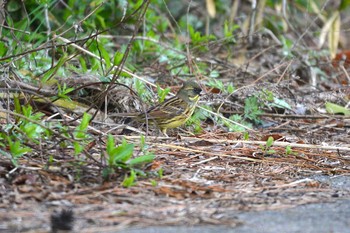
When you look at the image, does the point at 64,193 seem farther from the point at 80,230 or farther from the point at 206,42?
the point at 206,42

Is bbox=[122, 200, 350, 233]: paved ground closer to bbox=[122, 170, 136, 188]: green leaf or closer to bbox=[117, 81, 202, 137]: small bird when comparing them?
bbox=[122, 170, 136, 188]: green leaf

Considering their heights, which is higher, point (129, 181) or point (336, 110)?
point (129, 181)

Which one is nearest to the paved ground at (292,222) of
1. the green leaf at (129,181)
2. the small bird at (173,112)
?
the green leaf at (129,181)

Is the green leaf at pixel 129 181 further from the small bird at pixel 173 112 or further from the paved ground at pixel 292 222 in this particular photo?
the small bird at pixel 173 112

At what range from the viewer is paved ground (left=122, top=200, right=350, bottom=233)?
3.23 metres

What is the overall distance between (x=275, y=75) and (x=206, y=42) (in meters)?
0.80

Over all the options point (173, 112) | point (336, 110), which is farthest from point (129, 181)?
point (336, 110)

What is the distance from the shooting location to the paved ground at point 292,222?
3.23 meters

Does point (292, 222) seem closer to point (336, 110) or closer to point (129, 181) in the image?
point (129, 181)

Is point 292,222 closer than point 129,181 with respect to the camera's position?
Yes

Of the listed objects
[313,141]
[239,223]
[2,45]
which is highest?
[2,45]

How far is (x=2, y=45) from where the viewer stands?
5.62 metres

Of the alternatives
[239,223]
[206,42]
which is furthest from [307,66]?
[239,223]

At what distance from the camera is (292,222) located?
3416 millimetres
